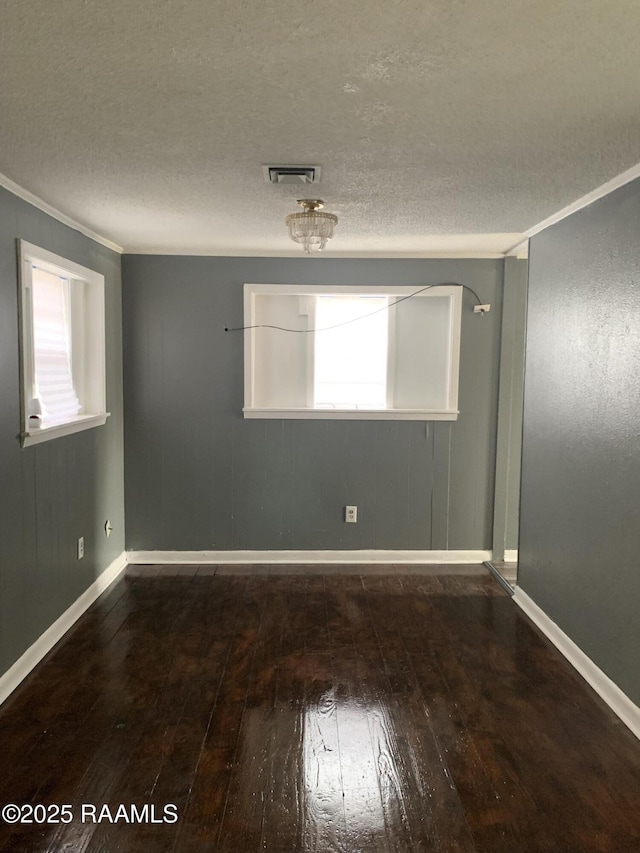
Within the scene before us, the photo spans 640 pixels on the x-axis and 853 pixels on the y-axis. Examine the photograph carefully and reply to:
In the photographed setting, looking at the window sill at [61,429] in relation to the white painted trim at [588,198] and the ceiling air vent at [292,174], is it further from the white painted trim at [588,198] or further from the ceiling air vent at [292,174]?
the white painted trim at [588,198]

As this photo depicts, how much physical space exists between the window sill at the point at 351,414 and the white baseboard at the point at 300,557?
0.98m

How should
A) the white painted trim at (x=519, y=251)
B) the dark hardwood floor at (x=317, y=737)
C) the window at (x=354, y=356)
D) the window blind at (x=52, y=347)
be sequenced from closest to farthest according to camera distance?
the dark hardwood floor at (x=317, y=737) < the window blind at (x=52, y=347) < the white painted trim at (x=519, y=251) < the window at (x=354, y=356)

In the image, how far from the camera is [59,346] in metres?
3.44

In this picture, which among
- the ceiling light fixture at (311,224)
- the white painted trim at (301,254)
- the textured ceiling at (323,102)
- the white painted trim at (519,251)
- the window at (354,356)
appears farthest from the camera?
the window at (354,356)

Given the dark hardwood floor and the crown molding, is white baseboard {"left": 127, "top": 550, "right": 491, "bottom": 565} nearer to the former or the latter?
the dark hardwood floor

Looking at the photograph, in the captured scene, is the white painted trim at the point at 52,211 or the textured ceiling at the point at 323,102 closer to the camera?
the textured ceiling at the point at 323,102

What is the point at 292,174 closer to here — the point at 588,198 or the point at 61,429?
the point at 588,198

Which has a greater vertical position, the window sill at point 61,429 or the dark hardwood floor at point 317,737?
the window sill at point 61,429

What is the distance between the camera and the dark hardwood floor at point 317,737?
1878 millimetres

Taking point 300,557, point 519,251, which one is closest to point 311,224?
point 519,251

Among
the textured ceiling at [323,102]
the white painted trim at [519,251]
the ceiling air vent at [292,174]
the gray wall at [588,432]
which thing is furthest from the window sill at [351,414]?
the ceiling air vent at [292,174]

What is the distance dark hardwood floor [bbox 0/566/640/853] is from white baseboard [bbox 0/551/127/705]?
0.16 feet

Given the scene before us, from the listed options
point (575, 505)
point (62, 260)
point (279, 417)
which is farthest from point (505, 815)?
point (62, 260)

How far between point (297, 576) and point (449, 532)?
1154mm
